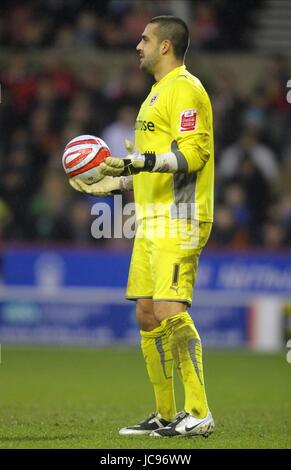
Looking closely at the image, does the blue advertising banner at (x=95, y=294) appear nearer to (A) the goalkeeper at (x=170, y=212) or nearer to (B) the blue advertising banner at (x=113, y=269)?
(B) the blue advertising banner at (x=113, y=269)

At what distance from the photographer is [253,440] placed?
658 centimetres

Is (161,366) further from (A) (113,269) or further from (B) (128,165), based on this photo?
(A) (113,269)

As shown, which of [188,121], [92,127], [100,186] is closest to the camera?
[188,121]

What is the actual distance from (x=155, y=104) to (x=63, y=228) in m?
8.43

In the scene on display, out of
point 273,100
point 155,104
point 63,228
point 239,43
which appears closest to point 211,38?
point 239,43

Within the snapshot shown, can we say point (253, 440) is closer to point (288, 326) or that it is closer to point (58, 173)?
point (288, 326)

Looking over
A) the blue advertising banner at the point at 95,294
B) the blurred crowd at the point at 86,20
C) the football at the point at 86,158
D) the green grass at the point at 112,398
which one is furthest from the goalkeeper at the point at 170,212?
the blurred crowd at the point at 86,20

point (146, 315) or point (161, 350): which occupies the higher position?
point (146, 315)

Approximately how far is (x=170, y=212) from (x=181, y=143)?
1.42 ft

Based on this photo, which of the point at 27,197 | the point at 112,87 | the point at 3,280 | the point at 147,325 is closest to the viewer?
the point at 147,325

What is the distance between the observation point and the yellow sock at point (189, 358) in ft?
21.7

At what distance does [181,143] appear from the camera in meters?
6.64

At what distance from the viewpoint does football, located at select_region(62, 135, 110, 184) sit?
692cm

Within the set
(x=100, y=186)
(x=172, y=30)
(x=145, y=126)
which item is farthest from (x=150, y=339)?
(x=172, y=30)
